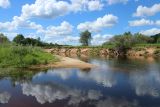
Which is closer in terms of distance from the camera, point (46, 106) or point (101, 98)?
point (46, 106)

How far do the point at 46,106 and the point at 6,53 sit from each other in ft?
90.6

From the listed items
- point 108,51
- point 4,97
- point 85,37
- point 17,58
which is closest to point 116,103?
point 4,97

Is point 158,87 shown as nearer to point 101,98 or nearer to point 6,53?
point 101,98

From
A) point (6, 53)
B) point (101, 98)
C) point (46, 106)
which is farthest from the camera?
point (6, 53)

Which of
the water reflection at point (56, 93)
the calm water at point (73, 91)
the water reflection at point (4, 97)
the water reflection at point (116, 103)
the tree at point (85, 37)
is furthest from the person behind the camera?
the tree at point (85, 37)

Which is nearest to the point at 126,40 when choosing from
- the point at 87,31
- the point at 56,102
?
the point at 87,31

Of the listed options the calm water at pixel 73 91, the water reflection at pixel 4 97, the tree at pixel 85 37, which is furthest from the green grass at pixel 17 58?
the tree at pixel 85 37

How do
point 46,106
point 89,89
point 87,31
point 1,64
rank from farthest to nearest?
point 87,31
point 1,64
point 89,89
point 46,106

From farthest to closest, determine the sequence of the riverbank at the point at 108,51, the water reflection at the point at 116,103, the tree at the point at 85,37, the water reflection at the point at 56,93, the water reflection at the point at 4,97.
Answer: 1. the tree at the point at 85,37
2. the riverbank at the point at 108,51
3. the water reflection at the point at 56,93
4. the water reflection at the point at 4,97
5. the water reflection at the point at 116,103

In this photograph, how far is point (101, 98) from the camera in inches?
870

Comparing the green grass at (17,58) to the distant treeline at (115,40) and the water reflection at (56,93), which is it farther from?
the distant treeline at (115,40)

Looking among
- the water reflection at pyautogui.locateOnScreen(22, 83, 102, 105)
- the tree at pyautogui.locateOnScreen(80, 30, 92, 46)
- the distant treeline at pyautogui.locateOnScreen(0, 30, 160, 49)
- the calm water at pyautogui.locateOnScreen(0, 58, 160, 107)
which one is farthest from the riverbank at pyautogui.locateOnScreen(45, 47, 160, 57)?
the water reflection at pyautogui.locateOnScreen(22, 83, 102, 105)

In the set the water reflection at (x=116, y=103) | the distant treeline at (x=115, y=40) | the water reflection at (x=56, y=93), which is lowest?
the water reflection at (x=116, y=103)

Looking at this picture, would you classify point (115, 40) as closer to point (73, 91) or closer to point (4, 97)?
point (73, 91)
